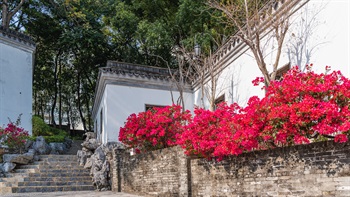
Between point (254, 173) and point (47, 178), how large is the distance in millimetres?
6852

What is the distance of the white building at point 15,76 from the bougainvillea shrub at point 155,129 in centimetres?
682

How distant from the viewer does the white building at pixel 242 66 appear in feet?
20.1

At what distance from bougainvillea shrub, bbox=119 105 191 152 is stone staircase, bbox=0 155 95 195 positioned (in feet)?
7.51

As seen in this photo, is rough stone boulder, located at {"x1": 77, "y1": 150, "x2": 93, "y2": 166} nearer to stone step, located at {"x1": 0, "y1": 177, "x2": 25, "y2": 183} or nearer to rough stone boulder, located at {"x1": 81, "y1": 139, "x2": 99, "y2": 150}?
rough stone boulder, located at {"x1": 81, "y1": 139, "x2": 99, "y2": 150}

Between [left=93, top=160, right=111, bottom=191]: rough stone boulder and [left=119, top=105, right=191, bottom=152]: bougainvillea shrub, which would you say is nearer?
[left=119, top=105, right=191, bottom=152]: bougainvillea shrub

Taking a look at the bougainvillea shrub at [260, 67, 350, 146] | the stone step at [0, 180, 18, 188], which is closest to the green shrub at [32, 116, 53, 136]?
the stone step at [0, 180, 18, 188]

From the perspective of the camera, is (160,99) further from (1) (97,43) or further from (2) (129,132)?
(1) (97,43)

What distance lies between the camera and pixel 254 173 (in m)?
4.82

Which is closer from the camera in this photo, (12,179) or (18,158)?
(12,179)

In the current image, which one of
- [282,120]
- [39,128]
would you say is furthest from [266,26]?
[39,128]

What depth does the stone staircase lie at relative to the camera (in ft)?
29.4

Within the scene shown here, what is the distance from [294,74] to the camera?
4.54m

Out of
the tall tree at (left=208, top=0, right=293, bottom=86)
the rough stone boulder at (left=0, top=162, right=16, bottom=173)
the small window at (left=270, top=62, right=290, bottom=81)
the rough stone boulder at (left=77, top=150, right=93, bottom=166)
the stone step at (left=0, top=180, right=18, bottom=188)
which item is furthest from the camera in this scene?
the rough stone boulder at (left=77, top=150, right=93, bottom=166)

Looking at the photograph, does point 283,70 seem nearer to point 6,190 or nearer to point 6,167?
point 6,190
